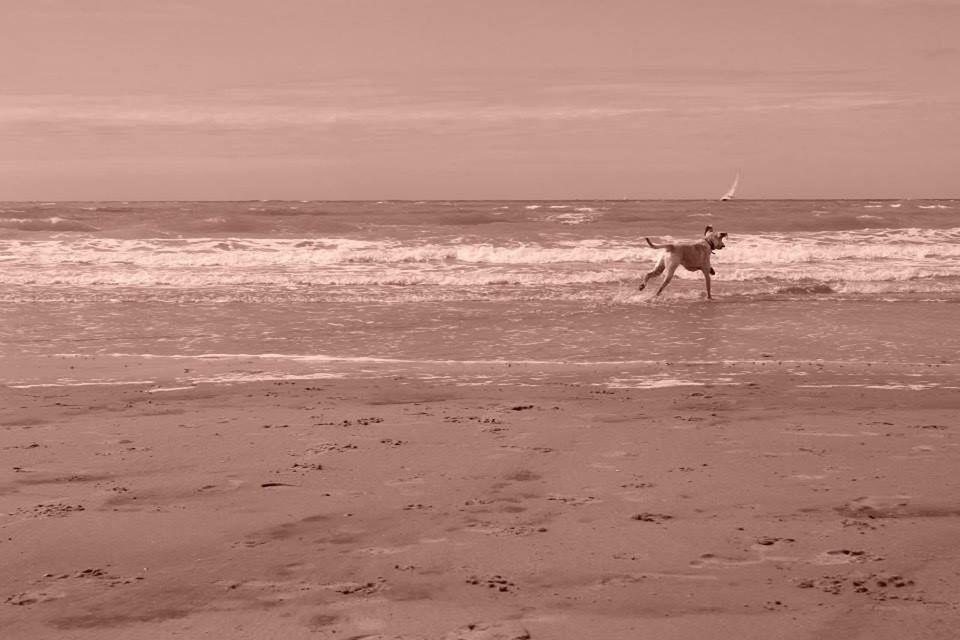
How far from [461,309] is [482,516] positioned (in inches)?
394

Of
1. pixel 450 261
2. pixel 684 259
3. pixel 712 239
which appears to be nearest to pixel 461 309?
pixel 684 259

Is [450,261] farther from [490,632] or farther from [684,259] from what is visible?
[490,632]

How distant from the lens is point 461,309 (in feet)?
50.3

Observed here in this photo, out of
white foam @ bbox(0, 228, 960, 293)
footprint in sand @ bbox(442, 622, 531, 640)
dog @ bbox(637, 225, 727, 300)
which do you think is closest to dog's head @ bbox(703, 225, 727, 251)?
dog @ bbox(637, 225, 727, 300)

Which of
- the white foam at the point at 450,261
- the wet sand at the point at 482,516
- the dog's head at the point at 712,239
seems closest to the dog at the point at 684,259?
the dog's head at the point at 712,239

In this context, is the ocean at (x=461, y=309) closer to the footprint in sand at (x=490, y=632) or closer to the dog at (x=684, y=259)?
the dog at (x=684, y=259)

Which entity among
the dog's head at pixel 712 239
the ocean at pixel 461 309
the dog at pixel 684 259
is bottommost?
the ocean at pixel 461 309

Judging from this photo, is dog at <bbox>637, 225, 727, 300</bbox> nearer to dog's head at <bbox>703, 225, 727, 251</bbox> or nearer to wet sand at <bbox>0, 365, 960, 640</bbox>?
dog's head at <bbox>703, 225, 727, 251</bbox>

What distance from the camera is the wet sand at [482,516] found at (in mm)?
4121

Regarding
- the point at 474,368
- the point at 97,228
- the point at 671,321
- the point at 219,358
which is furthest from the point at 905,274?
the point at 97,228

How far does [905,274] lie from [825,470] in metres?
16.3

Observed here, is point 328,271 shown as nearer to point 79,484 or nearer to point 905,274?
point 905,274

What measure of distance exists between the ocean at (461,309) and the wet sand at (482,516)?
1.83 m

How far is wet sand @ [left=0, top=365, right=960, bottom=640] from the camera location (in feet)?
13.5
